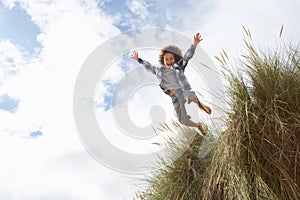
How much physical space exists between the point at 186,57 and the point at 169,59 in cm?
33

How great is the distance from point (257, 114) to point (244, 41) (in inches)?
43.7

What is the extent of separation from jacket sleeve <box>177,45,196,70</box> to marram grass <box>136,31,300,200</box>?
0.52 m

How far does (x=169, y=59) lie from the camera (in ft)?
17.7

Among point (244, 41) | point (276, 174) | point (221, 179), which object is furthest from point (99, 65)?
point (276, 174)

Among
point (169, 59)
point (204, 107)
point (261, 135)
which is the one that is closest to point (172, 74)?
point (169, 59)

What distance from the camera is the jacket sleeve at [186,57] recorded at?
5.13m

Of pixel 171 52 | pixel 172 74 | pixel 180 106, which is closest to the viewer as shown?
pixel 172 74

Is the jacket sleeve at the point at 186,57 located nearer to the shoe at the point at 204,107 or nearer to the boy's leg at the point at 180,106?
the boy's leg at the point at 180,106

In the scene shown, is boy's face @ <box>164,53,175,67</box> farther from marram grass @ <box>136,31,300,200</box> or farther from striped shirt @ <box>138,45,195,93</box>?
marram grass @ <box>136,31,300,200</box>

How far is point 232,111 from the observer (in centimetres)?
501

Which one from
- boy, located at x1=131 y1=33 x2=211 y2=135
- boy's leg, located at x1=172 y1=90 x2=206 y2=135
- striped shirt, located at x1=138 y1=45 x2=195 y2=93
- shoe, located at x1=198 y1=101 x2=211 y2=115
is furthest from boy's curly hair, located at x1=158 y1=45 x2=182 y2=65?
shoe, located at x1=198 y1=101 x2=211 y2=115

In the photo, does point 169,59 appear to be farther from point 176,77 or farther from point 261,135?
point 261,135

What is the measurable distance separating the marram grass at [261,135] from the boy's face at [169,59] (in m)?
0.74

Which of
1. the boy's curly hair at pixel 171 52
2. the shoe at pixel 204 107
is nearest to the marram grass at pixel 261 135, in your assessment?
the shoe at pixel 204 107
